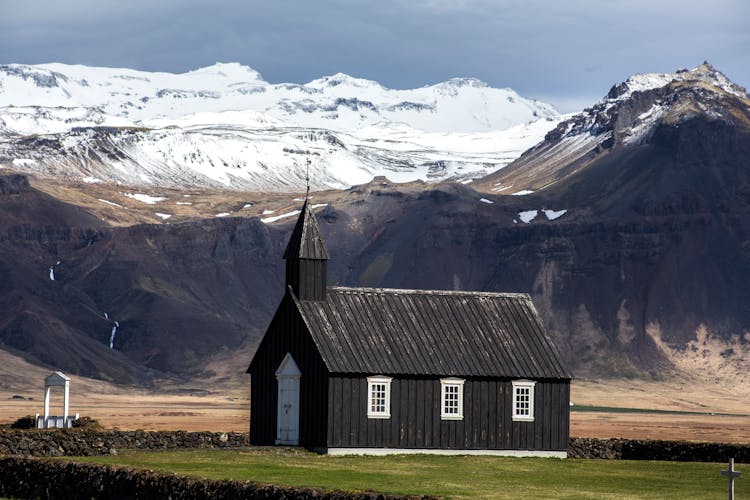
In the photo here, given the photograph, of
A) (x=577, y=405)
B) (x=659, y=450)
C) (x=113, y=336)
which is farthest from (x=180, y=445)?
(x=113, y=336)

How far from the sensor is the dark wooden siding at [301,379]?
2099 inches

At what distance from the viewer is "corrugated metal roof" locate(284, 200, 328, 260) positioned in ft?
183

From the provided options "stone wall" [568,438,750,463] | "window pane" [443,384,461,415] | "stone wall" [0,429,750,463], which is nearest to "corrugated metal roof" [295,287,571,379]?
"window pane" [443,384,461,415]

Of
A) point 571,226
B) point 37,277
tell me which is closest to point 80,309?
point 37,277

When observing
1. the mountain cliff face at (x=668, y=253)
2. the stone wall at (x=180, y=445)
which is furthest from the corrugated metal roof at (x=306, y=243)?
the mountain cliff face at (x=668, y=253)

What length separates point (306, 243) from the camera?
2203 inches

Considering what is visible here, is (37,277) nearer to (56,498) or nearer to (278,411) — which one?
(278,411)

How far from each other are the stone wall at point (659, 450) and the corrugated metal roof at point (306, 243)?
38.8 feet

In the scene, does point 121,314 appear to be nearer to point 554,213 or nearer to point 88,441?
point 554,213

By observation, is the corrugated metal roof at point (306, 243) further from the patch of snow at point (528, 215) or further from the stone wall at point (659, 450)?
the patch of snow at point (528, 215)

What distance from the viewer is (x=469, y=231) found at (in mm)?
193625

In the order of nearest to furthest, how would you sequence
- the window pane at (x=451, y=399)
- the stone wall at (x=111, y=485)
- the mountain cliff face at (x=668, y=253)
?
1. the stone wall at (x=111, y=485)
2. the window pane at (x=451, y=399)
3. the mountain cliff face at (x=668, y=253)

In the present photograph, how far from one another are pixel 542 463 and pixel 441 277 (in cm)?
13220

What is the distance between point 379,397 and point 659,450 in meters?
11.2
